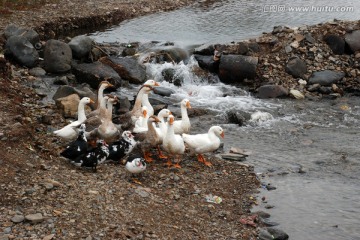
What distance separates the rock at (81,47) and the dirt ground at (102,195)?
6295 millimetres

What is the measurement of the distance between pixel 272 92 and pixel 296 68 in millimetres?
2008

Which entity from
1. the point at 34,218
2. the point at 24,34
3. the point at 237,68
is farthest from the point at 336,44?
the point at 34,218

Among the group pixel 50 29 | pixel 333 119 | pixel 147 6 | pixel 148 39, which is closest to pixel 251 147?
pixel 333 119

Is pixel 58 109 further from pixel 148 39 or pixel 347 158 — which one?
pixel 148 39

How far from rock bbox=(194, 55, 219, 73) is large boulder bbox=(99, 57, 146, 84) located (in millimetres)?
2847

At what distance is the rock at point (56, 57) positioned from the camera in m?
19.4

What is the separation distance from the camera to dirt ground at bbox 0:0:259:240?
8234 millimetres

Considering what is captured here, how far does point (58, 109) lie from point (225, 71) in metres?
8.01

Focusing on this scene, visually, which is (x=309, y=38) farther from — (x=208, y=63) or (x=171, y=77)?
(x=171, y=77)

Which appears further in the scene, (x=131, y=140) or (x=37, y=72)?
(x=37, y=72)

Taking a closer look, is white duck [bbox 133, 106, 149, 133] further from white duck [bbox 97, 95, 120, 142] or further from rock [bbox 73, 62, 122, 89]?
rock [bbox 73, 62, 122, 89]

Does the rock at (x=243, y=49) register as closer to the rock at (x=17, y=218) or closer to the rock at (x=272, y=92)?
the rock at (x=272, y=92)

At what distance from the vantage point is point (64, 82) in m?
18.3

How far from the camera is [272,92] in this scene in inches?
755
